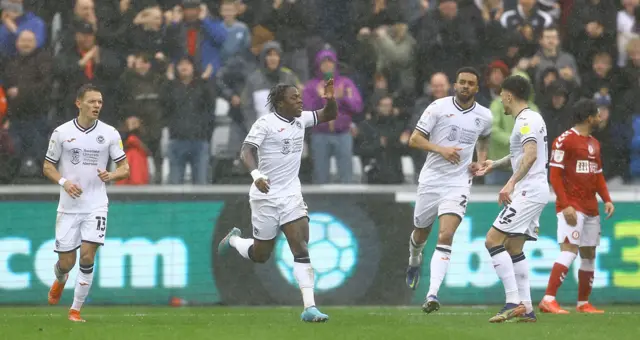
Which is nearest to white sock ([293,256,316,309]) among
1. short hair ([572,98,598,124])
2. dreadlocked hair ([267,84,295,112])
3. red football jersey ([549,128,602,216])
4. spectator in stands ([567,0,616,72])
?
dreadlocked hair ([267,84,295,112])

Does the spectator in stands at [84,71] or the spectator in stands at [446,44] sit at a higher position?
the spectator in stands at [446,44]

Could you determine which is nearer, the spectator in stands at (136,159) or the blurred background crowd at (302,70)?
the spectator in stands at (136,159)

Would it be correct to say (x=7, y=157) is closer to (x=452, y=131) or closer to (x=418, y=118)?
(x=418, y=118)

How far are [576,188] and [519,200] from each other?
1.99m

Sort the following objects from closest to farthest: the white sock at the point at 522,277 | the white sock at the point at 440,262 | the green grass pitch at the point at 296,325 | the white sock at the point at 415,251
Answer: the green grass pitch at the point at 296,325 → the white sock at the point at 522,277 → the white sock at the point at 440,262 → the white sock at the point at 415,251

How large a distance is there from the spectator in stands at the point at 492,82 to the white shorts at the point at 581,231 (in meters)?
3.71

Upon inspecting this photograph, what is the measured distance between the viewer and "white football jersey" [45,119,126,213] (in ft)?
44.2

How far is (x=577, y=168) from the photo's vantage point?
48.5 feet

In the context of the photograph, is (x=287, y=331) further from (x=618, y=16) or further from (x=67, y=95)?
(x=618, y=16)

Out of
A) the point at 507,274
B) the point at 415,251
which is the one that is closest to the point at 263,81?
the point at 415,251

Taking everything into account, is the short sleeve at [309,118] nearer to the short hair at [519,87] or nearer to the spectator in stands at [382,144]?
the short hair at [519,87]

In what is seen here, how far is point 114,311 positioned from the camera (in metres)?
15.7

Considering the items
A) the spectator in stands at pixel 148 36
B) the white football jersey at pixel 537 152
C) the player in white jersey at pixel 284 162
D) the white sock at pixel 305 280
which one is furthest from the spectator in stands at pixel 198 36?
the white football jersey at pixel 537 152

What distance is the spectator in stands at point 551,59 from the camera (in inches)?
760
